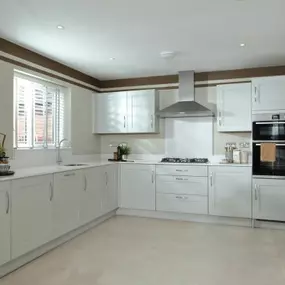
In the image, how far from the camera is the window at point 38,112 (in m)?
3.87

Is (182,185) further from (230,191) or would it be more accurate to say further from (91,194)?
(91,194)

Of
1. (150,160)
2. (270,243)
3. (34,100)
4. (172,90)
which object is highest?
(172,90)

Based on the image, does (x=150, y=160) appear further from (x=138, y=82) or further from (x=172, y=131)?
(x=138, y=82)

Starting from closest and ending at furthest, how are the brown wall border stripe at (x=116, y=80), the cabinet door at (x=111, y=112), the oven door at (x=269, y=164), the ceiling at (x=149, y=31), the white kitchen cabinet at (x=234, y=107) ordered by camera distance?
the ceiling at (x=149, y=31), the brown wall border stripe at (x=116, y=80), the oven door at (x=269, y=164), the white kitchen cabinet at (x=234, y=107), the cabinet door at (x=111, y=112)

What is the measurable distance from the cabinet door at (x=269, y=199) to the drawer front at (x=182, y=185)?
718 mm

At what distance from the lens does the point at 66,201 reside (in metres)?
3.64

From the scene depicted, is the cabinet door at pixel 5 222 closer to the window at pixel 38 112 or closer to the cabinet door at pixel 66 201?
the cabinet door at pixel 66 201

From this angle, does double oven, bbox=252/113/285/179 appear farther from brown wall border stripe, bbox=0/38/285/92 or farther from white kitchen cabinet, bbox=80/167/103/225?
white kitchen cabinet, bbox=80/167/103/225

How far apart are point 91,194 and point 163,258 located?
1491 mm

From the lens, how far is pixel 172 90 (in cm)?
528

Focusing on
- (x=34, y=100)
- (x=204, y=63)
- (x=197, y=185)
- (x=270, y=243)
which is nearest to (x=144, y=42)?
(x=204, y=63)

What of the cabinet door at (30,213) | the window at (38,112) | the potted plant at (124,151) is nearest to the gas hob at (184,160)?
the potted plant at (124,151)

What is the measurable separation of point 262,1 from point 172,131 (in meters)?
2.93

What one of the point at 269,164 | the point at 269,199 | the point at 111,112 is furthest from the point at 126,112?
the point at 269,199
